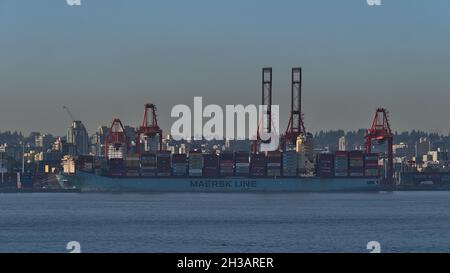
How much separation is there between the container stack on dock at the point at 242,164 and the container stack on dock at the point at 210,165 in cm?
287

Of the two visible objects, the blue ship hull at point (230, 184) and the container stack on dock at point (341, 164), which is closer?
the blue ship hull at point (230, 184)

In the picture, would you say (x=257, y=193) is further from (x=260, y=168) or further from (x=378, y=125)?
(x=378, y=125)

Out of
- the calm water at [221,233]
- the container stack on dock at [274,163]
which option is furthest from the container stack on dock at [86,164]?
the calm water at [221,233]

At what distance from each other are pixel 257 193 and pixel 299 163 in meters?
11.1

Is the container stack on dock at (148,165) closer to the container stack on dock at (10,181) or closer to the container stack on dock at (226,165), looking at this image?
the container stack on dock at (226,165)

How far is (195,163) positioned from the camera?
14750 centimetres

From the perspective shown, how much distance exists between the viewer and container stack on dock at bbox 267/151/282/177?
150 meters

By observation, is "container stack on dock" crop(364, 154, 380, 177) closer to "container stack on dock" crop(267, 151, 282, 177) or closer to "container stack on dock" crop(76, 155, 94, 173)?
"container stack on dock" crop(267, 151, 282, 177)

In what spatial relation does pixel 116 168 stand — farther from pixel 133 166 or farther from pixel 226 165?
pixel 226 165

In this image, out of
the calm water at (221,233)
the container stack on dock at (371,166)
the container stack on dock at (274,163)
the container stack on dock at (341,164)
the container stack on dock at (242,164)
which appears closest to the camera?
the calm water at (221,233)

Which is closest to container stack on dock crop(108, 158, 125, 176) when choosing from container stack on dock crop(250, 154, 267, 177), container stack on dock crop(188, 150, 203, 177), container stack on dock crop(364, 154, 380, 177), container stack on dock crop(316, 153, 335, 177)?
container stack on dock crop(188, 150, 203, 177)

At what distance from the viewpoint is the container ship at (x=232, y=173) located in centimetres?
14725
